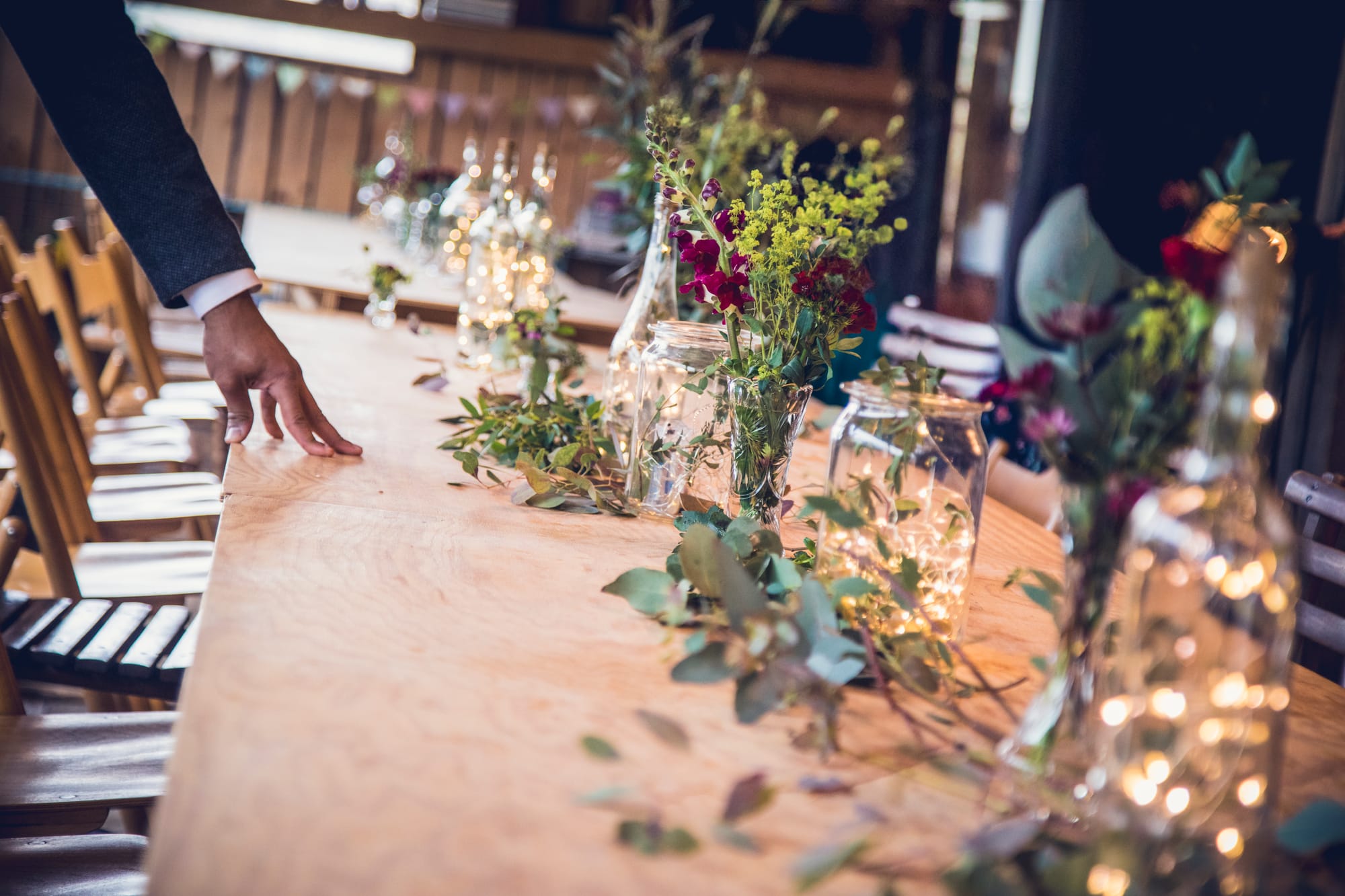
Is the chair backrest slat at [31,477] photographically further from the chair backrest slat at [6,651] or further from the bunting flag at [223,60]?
the bunting flag at [223,60]

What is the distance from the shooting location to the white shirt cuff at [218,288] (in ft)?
4.59

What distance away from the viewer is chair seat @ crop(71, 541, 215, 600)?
1.83 m

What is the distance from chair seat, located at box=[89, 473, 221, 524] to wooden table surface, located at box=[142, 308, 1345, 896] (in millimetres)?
1107

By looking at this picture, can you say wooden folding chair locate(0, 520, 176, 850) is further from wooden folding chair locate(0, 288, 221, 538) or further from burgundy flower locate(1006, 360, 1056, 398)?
burgundy flower locate(1006, 360, 1056, 398)

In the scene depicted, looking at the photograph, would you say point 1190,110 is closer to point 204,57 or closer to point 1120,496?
point 1120,496

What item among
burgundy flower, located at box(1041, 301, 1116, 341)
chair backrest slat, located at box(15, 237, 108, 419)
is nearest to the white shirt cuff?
burgundy flower, located at box(1041, 301, 1116, 341)

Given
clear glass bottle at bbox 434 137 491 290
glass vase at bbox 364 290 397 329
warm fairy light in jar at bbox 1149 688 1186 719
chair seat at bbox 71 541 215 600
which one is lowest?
chair seat at bbox 71 541 215 600

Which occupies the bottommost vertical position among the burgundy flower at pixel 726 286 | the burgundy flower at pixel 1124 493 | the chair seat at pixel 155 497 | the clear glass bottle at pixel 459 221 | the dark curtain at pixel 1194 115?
the chair seat at pixel 155 497

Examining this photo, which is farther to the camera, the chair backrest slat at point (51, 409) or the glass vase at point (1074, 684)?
the chair backrest slat at point (51, 409)

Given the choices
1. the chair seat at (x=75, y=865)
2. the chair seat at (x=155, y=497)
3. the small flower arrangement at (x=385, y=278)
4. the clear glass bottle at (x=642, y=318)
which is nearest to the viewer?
the chair seat at (x=75, y=865)

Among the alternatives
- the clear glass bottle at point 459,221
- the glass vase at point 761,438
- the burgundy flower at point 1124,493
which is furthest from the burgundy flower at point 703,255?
the clear glass bottle at point 459,221

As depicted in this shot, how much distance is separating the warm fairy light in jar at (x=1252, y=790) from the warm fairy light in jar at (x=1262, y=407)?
7.3 inches

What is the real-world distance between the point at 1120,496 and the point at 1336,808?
0.66 ft

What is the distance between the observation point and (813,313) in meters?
1.11
